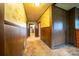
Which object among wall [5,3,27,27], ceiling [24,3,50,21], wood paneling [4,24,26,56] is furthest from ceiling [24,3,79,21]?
wood paneling [4,24,26,56]

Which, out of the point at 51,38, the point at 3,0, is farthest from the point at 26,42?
the point at 3,0

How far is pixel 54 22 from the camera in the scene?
7.68ft

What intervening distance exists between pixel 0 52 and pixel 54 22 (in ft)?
5.96

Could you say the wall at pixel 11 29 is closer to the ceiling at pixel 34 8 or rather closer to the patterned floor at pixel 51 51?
the ceiling at pixel 34 8

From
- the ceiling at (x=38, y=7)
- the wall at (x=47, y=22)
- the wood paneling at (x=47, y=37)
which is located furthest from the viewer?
the wood paneling at (x=47, y=37)

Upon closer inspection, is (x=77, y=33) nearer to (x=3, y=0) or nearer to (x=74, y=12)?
(x=74, y=12)

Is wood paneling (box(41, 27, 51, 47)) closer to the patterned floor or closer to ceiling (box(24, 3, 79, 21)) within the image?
the patterned floor

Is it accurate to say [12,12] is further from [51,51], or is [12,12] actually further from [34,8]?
[51,51]

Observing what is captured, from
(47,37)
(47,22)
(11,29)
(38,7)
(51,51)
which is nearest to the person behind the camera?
(11,29)

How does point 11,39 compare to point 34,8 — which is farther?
point 34,8

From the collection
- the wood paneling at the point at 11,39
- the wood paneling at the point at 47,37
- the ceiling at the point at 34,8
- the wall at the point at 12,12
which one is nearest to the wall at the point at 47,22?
the wood paneling at the point at 47,37

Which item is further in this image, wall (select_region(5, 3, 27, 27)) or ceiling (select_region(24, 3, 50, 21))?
ceiling (select_region(24, 3, 50, 21))

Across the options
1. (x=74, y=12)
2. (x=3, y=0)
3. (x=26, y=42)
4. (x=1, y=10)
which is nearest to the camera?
(x=1, y=10)

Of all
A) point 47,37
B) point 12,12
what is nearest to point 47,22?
point 47,37
